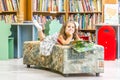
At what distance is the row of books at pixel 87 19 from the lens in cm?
741

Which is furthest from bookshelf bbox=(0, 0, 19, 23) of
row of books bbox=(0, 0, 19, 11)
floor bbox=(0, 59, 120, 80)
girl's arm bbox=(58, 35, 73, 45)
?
girl's arm bbox=(58, 35, 73, 45)

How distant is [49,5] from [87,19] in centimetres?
88

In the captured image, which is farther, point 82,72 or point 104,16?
point 104,16

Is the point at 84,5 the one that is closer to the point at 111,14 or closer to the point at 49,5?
the point at 111,14

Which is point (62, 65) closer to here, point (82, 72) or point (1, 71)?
point (82, 72)

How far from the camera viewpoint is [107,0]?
7.44 metres

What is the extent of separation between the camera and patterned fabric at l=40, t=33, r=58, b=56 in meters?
5.27

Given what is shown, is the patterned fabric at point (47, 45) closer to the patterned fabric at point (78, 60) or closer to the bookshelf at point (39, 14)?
the patterned fabric at point (78, 60)

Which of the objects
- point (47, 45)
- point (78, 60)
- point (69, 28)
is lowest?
point (78, 60)

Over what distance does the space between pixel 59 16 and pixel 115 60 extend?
5.37 feet

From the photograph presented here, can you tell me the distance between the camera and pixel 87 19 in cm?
743

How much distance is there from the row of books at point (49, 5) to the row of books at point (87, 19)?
31 cm

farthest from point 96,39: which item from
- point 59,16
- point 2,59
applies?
point 2,59

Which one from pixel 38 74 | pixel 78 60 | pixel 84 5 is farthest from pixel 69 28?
pixel 84 5
